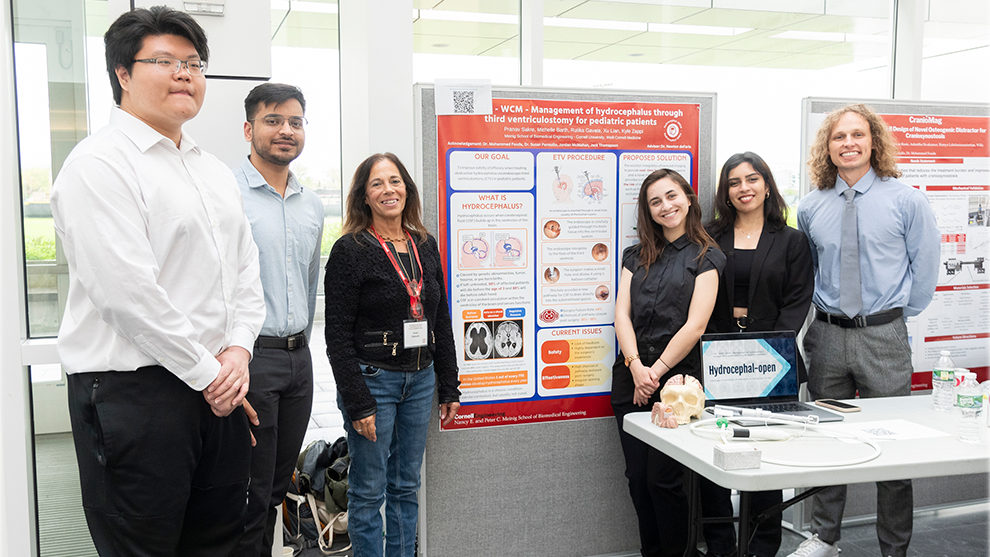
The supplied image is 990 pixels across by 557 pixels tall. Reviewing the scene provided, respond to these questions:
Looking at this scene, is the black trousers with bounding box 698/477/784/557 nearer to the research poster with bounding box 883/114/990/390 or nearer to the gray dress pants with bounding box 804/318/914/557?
the gray dress pants with bounding box 804/318/914/557

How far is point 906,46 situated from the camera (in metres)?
3.59

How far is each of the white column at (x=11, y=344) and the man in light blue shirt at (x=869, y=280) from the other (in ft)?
9.05

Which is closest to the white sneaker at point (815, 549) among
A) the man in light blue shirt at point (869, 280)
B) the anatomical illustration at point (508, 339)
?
the man in light blue shirt at point (869, 280)

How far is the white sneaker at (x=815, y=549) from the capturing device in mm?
2510

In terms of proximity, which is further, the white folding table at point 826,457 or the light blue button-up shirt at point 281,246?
the light blue button-up shirt at point 281,246

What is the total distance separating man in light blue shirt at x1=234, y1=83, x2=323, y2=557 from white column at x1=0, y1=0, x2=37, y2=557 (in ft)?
2.42

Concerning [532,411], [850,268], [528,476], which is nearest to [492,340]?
[532,411]

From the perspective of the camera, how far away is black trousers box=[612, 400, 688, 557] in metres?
2.36

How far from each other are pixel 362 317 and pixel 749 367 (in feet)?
4.10

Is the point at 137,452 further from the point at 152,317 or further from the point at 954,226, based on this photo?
the point at 954,226

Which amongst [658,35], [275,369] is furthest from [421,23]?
[275,369]

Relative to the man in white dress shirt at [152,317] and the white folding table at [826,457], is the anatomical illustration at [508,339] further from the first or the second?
the man in white dress shirt at [152,317]

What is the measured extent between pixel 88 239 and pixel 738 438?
5.36 ft

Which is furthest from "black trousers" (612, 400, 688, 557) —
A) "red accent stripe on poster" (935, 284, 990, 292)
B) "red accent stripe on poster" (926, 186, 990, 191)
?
"red accent stripe on poster" (926, 186, 990, 191)
